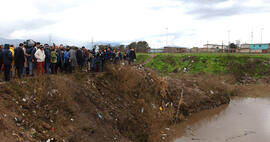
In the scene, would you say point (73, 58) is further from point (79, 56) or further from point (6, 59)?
point (6, 59)

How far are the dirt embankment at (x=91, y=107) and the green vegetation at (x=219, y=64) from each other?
56.1 feet

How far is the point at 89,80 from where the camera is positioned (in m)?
11.0

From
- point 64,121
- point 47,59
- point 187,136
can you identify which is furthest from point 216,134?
point 47,59

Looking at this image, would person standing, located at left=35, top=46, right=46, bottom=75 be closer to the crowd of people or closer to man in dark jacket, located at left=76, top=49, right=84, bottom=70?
the crowd of people

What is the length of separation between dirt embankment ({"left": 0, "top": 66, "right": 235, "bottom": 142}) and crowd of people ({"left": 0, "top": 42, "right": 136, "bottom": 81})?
0.89 m

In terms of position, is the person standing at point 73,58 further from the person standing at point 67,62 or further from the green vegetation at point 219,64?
the green vegetation at point 219,64

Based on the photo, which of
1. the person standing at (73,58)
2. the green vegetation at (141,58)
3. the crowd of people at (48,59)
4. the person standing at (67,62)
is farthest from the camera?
the green vegetation at (141,58)

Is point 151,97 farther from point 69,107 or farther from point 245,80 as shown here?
point 245,80

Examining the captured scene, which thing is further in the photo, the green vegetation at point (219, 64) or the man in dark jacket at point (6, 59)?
the green vegetation at point (219, 64)

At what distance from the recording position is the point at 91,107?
941 cm

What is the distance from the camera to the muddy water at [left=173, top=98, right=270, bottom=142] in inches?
460

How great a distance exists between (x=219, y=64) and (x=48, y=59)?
26.3 meters

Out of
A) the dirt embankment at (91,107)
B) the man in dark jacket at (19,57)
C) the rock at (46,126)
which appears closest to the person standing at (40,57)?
the man in dark jacket at (19,57)

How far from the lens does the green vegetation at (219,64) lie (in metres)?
28.9
